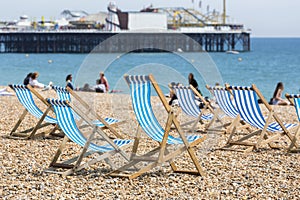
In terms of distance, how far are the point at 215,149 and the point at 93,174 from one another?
1.57 meters

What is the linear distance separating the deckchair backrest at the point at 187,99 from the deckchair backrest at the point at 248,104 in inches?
40.5

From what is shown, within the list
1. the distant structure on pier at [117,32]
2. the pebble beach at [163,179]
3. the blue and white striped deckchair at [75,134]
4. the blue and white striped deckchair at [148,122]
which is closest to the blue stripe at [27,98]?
the pebble beach at [163,179]

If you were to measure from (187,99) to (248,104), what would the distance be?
1.15 metres

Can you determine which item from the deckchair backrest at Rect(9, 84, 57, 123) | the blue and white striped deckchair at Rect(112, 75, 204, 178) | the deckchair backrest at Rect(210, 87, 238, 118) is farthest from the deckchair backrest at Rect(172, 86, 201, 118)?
the blue and white striped deckchair at Rect(112, 75, 204, 178)

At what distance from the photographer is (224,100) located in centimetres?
662

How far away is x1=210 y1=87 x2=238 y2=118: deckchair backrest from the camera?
21.6 ft

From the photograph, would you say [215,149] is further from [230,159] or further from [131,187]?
[131,187]

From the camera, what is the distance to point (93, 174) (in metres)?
4.74

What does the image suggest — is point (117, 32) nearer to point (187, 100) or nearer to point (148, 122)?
point (187, 100)

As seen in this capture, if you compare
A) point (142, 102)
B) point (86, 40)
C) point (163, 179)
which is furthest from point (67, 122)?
point (86, 40)

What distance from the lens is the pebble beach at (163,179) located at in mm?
4195

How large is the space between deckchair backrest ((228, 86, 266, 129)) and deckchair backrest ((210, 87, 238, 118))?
59cm

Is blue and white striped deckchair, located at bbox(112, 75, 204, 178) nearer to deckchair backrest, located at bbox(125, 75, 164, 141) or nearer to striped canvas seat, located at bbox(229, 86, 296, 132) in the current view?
deckchair backrest, located at bbox(125, 75, 164, 141)

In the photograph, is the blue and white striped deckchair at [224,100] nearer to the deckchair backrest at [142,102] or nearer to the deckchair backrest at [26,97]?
the deckchair backrest at [26,97]
